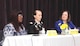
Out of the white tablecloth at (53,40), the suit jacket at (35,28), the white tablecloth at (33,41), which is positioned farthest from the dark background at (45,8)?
the white tablecloth at (53,40)

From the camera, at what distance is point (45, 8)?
590cm

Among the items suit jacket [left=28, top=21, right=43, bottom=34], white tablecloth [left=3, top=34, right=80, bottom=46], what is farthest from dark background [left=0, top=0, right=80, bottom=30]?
white tablecloth [left=3, top=34, right=80, bottom=46]

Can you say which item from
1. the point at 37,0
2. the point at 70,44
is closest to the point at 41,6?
the point at 37,0

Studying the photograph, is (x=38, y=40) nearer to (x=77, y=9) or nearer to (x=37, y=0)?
(x=37, y=0)

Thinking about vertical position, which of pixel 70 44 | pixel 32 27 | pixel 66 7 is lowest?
pixel 70 44

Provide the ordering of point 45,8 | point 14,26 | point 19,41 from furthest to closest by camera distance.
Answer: point 45,8 → point 14,26 → point 19,41

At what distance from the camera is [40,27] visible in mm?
3898

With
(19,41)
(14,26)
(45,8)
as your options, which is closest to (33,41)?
Result: (19,41)

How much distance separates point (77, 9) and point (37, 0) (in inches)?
51.0

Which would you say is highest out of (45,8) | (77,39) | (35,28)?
(45,8)

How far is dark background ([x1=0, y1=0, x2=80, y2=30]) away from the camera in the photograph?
5.38 m

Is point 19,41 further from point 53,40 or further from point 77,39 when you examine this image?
point 77,39

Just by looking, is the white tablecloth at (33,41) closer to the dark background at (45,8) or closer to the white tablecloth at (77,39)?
the white tablecloth at (77,39)

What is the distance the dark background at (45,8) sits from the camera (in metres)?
5.38
